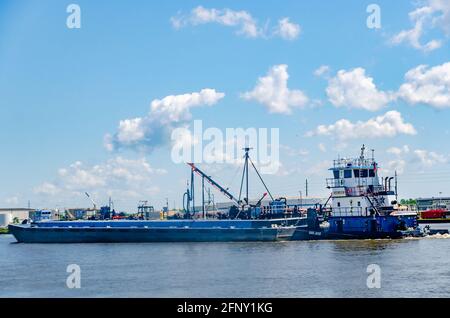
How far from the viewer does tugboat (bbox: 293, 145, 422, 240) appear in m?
65.1

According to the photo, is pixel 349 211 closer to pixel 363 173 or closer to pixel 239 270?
pixel 363 173

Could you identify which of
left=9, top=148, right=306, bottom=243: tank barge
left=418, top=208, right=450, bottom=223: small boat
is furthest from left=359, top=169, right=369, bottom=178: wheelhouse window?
left=418, top=208, right=450, bottom=223: small boat

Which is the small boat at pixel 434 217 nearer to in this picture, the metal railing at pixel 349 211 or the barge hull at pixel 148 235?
the metal railing at pixel 349 211

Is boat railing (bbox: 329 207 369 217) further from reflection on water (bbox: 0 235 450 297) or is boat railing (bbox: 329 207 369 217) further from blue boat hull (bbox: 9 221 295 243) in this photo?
blue boat hull (bbox: 9 221 295 243)

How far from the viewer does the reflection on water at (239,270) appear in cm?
3400

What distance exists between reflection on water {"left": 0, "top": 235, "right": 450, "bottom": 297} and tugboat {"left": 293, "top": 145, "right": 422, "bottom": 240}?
2.38 meters

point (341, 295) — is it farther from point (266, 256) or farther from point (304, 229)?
point (304, 229)

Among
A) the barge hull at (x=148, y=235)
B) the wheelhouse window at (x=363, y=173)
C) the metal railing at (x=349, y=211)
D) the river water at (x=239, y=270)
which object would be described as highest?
the wheelhouse window at (x=363, y=173)

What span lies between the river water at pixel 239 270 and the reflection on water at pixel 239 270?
55mm

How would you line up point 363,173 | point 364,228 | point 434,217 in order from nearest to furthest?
point 364,228 → point 363,173 → point 434,217

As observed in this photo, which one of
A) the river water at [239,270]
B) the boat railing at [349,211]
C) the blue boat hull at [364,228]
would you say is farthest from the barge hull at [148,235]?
the river water at [239,270]

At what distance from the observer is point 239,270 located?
138 ft

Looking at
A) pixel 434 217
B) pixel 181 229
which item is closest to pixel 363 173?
pixel 181 229
